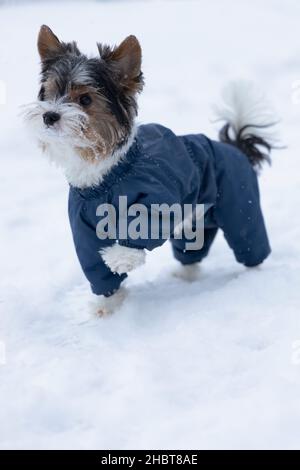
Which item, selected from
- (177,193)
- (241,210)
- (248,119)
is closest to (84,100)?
(177,193)

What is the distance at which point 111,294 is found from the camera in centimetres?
388

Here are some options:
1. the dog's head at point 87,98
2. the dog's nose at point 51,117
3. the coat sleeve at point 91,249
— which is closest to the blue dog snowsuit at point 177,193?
the coat sleeve at point 91,249

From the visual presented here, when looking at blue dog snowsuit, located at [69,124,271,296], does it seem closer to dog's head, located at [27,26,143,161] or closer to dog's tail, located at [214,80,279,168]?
dog's head, located at [27,26,143,161]

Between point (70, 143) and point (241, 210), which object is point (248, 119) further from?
point (70, 143)

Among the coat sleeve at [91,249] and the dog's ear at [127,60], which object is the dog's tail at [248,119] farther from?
the coat sleeve at [91,249]

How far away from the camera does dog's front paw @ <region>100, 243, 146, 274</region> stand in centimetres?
347

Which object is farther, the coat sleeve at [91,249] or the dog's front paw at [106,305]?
the dog's front paw at [106,305]

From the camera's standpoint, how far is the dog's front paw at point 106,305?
12.6 feet

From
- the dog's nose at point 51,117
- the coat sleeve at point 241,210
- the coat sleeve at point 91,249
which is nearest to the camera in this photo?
the dog's nose at point 51,117

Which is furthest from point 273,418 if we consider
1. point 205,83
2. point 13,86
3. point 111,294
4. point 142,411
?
point 205,83

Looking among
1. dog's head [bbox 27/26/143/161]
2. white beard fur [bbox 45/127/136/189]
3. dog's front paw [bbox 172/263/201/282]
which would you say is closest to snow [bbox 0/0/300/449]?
dog's front paw [bbox 172/263/201/282]

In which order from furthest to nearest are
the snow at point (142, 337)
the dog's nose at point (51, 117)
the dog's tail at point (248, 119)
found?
the dog's tail at point (248, 119), the dog's nose at point (51, 117), the snow at point (142, 337)

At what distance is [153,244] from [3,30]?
17.2 feet

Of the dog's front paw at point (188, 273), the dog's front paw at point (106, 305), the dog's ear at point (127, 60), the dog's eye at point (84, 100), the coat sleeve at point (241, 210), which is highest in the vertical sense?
the dog's ear at point (127, 60)
